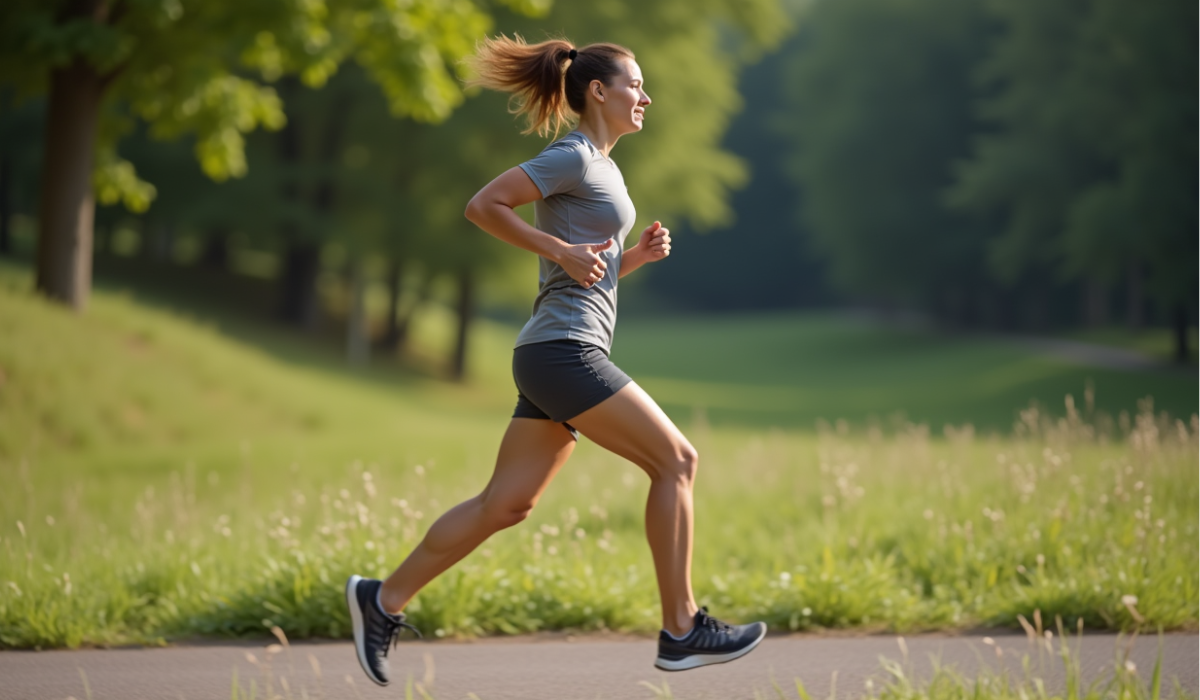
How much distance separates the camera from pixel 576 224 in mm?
4258

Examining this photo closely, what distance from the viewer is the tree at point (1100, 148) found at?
27938 millimetres

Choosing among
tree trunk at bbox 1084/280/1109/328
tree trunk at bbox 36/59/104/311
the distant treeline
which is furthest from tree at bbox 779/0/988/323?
tree trunk at bbox 36/59/104/311

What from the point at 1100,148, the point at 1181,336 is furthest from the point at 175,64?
the point at 1100,148

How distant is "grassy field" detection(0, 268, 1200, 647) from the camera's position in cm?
558

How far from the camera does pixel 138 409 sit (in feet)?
44.5

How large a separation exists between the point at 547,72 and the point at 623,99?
30cm

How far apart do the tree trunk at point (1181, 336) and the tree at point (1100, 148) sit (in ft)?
0.10

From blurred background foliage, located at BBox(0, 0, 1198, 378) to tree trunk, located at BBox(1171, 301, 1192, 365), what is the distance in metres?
0.08

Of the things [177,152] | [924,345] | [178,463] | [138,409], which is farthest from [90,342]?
[924,345]

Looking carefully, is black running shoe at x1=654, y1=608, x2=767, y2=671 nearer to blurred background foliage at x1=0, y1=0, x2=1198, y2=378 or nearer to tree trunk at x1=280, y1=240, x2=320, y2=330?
blurred background foliage at x1=0, y1=0, x2=1198, y2=378

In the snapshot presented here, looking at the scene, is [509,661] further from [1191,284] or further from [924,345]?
[924,345]

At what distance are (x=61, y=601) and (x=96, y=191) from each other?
39.6ft

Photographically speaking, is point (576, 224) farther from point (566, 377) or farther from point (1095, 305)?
point (1095, 305)

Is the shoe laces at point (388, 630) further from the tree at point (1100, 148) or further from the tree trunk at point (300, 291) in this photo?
the tree at point (1100, 148)
